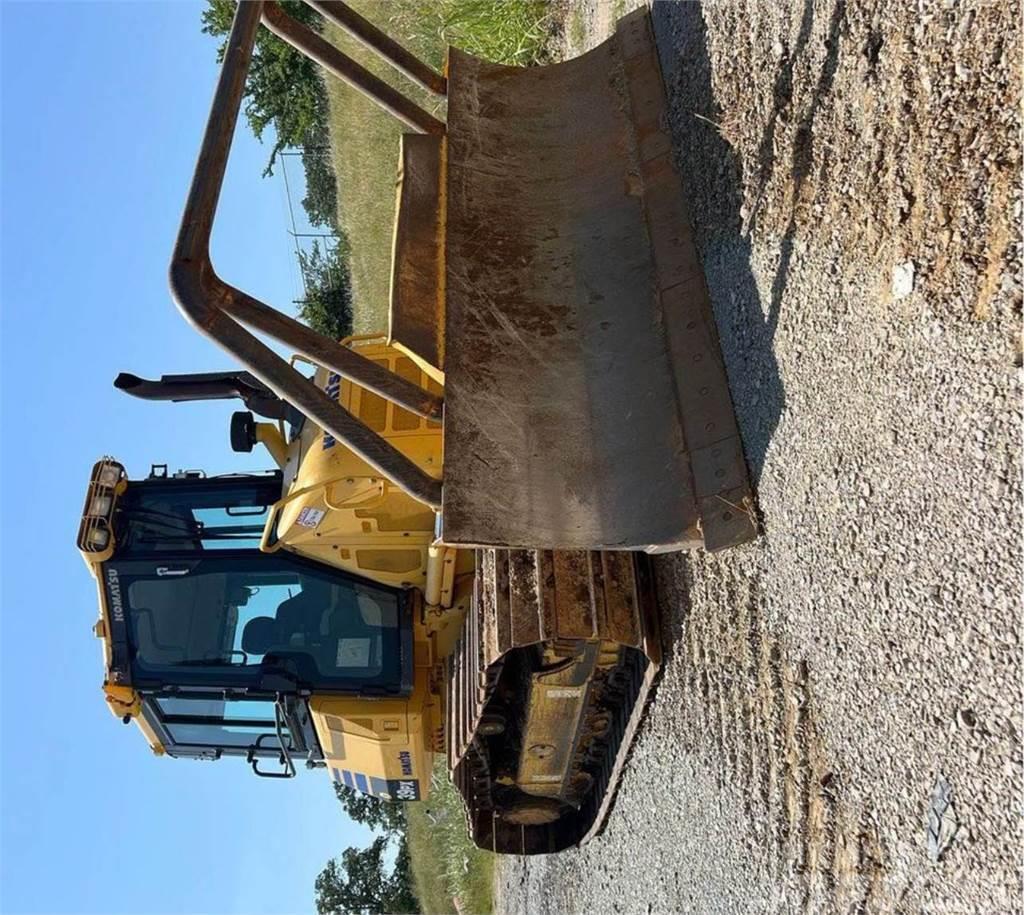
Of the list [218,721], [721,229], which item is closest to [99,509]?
[218,721]

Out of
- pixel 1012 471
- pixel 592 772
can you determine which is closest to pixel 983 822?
pixel 1012 471

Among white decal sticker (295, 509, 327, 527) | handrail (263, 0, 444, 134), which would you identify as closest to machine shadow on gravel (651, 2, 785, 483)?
handrail (263, 0, 444, 134)

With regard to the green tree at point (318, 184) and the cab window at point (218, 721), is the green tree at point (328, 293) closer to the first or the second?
the green tree at point (318, 184)

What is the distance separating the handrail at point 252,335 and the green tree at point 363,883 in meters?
16.9

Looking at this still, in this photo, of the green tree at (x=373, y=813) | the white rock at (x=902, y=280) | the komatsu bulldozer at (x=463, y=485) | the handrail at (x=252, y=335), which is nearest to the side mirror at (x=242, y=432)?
the komatsu bulldozer at (x=463, y=485)

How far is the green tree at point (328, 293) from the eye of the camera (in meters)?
13.4

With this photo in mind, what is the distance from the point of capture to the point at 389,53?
4422 millimetres

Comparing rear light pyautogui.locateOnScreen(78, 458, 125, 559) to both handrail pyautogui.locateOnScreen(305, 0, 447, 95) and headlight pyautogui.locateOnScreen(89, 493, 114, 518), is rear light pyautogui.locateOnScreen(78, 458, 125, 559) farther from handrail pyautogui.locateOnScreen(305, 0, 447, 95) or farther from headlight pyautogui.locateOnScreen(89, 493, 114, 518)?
handrail pyautogui.locateOnScreen(305, 0, 447, 95)

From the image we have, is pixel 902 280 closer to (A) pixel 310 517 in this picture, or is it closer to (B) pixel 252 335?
(B) pixel 252 335

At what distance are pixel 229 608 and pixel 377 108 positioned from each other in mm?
7356

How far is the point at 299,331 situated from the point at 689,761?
2.27 m

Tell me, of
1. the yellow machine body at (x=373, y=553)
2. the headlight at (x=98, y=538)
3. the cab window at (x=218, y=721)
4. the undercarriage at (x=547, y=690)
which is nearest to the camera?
the undercarriage at (x=547, y=690)

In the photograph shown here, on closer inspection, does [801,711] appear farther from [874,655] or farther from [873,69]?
[873,69]

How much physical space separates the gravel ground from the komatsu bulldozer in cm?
29
